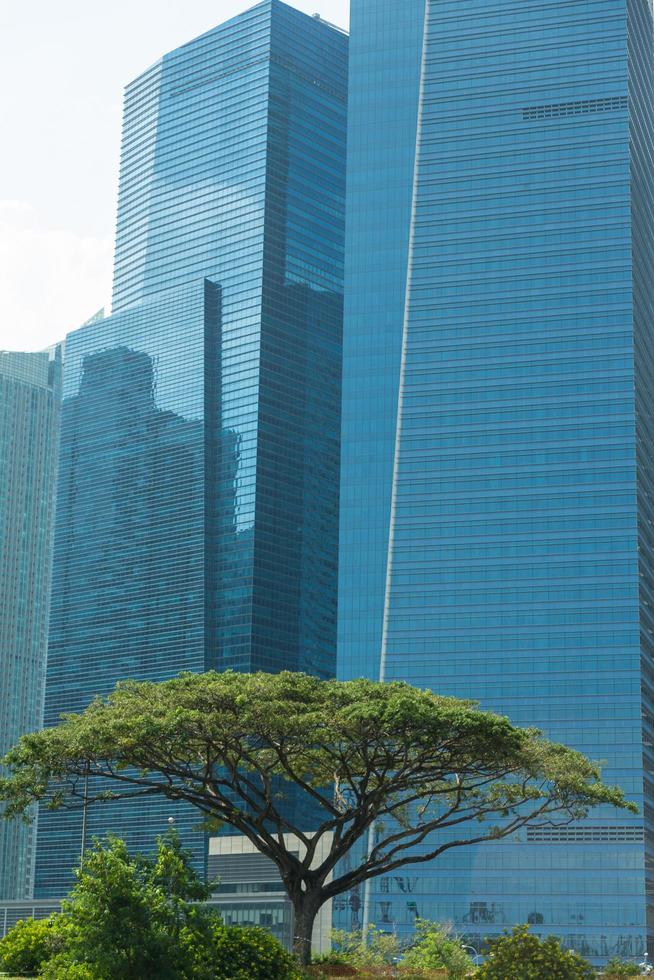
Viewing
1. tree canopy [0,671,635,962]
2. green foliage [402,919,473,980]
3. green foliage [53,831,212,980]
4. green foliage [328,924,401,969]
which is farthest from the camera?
green foliage [402,919,473,980]

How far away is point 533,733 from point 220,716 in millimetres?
17582

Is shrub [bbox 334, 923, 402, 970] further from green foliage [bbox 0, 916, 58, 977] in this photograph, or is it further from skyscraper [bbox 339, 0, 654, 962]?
skyscraper [bbox 339, 0, 654, 962]

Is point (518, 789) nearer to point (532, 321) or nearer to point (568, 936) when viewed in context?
point (568, 936)

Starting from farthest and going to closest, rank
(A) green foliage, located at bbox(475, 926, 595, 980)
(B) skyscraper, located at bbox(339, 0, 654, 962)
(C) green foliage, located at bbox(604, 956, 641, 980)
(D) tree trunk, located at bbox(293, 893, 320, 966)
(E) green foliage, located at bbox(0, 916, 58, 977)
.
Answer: (B) skyscraper, located at bbox(339, 0, 654, 962), (C) green foliage, located at bbox(604, 956, 641, 980), (D) tree trunk, located at bbox(293, 893, 320, 966), (E) green foliage, located at bbox(0, 916, 58, 977), (A) green foliage, located at bbox(475, 926, 595, 980)

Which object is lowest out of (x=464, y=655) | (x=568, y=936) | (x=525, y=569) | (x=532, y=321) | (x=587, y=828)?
(x=568, y=936)

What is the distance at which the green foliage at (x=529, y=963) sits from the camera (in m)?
56.3

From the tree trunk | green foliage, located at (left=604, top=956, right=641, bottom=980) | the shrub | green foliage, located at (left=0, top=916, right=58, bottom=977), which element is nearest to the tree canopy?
the tree trunk

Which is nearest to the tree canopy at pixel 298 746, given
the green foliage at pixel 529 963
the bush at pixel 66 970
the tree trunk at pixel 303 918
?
the tree trunk at pixel 303 918

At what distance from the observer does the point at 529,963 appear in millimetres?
56469

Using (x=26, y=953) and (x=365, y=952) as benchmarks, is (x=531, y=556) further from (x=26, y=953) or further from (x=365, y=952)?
(x=26, y=953)

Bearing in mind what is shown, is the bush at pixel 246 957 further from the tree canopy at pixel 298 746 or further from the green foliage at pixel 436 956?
the green foliage at pixel 436 956

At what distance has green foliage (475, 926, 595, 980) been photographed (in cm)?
5628

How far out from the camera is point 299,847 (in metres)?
164

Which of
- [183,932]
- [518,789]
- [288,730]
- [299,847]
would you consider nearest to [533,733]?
[518,789]
